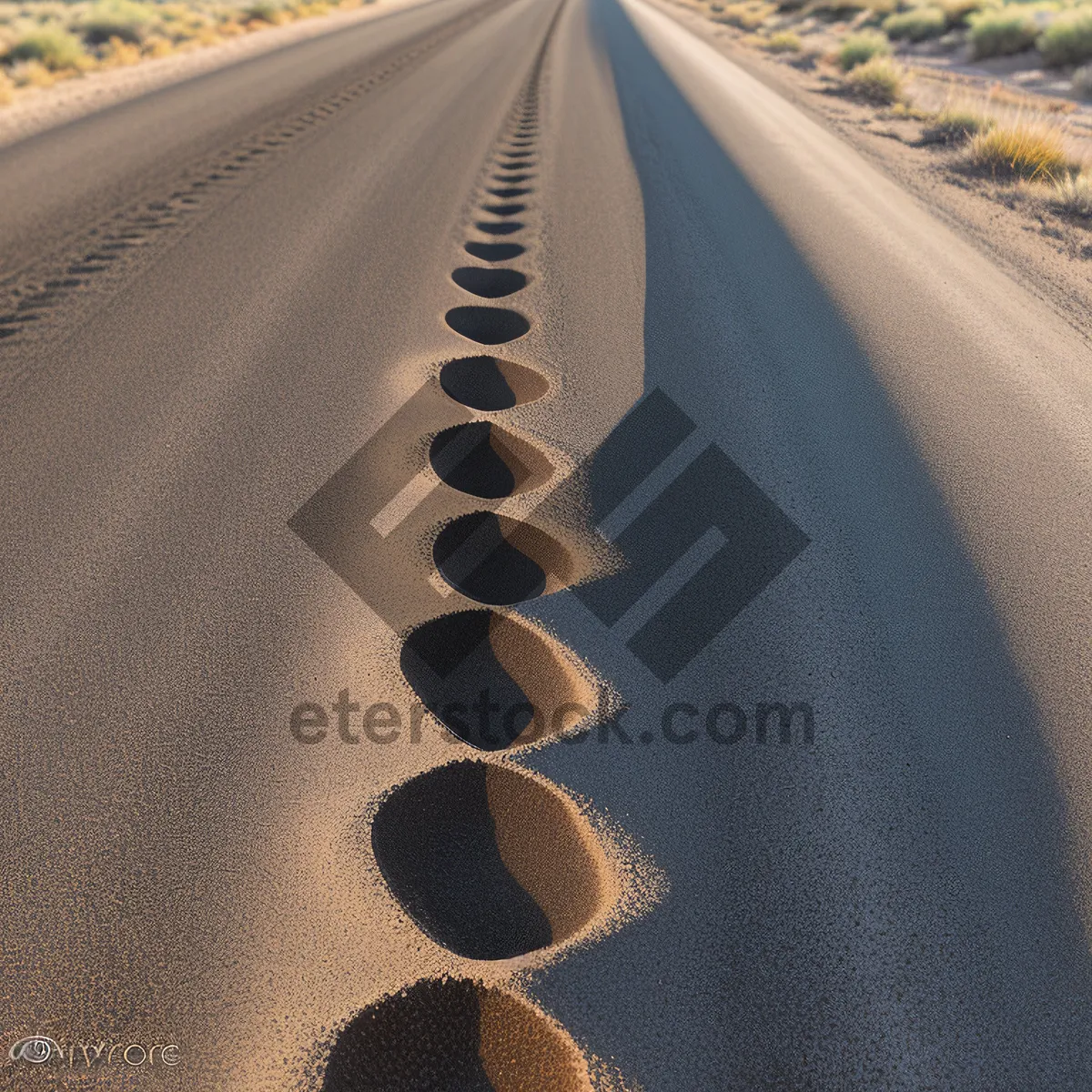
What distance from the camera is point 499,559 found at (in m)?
2.71

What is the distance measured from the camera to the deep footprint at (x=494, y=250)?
16.3ft

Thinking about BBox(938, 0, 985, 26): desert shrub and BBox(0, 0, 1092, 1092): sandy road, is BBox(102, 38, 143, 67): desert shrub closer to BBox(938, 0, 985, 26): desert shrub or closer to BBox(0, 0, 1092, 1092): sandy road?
BBox(0, 0, 1092, 1092): sandy road

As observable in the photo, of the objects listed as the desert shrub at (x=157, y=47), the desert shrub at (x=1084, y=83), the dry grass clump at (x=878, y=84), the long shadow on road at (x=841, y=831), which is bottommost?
the desert shrub at (x=1084, y=83)

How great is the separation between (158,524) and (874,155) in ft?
25.8

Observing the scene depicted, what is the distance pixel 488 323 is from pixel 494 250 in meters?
1.09

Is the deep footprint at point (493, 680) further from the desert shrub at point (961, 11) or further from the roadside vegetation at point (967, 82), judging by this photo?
the desert shrub at point (961, 11)

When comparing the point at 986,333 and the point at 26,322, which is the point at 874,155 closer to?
the point at 986,333

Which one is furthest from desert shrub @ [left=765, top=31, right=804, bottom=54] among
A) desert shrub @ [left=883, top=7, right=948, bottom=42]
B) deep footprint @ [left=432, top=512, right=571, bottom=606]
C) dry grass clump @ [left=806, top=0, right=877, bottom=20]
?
deep footprint @ [left=432, top=512, right=571, bottom=606]

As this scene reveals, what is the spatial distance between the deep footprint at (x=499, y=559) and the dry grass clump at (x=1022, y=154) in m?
6.61

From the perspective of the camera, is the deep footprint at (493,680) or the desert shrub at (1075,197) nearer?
the deep footprint at (493,680)

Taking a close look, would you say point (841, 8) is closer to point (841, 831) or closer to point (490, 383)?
point (490, 383)

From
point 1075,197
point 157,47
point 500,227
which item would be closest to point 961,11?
point 1075,197

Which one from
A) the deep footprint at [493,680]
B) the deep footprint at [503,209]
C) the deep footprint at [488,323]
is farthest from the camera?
the deep footprint at [503,209]

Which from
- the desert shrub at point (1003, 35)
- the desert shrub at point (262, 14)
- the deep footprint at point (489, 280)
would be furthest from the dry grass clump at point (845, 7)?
the deep footprint at point (489, 280)
